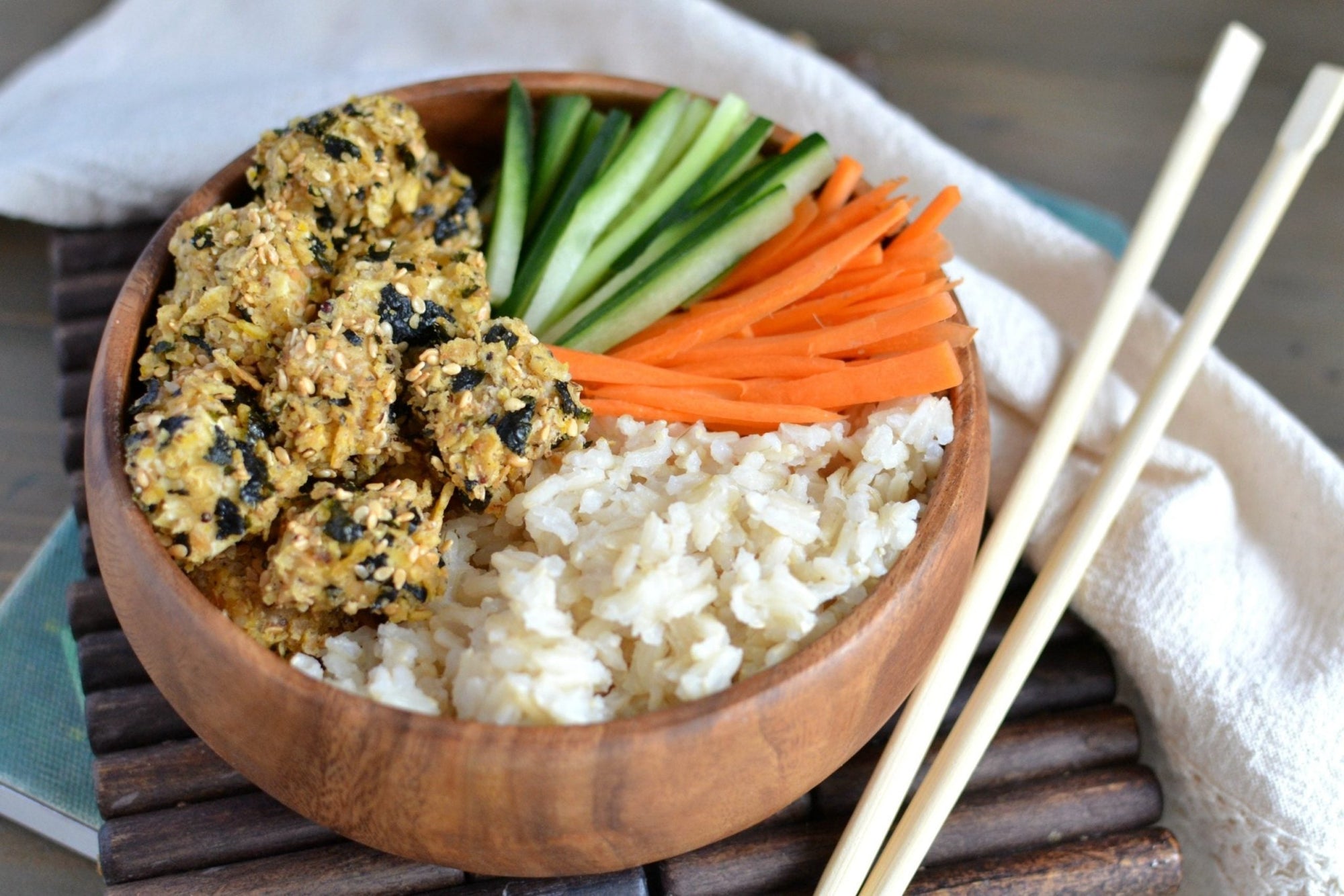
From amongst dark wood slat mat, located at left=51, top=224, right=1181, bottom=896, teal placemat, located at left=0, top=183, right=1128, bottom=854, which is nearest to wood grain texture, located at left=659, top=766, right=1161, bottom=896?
dark wood slat mat, located at left=51, top=224, right=1181, bottom=896

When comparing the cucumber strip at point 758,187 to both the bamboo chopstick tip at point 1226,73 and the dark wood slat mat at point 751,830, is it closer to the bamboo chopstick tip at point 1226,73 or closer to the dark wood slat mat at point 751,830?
the bamboo chopstick tip at point 1226,73

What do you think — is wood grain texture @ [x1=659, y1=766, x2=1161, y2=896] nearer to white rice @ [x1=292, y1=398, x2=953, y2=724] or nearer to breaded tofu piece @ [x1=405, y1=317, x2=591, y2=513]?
white rice @ [x1=292, y1=398, x2=953, y2=724]

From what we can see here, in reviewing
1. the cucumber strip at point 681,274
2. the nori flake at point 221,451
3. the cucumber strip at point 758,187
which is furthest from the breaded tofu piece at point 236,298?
the cucumber strip at point 758,187

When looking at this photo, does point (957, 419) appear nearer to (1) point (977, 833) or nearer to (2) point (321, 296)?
(1) point (977, 833)

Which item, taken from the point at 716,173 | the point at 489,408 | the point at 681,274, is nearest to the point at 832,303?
the point at 681,274

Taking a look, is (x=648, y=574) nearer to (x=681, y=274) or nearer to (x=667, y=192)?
(x=681, y=274)
